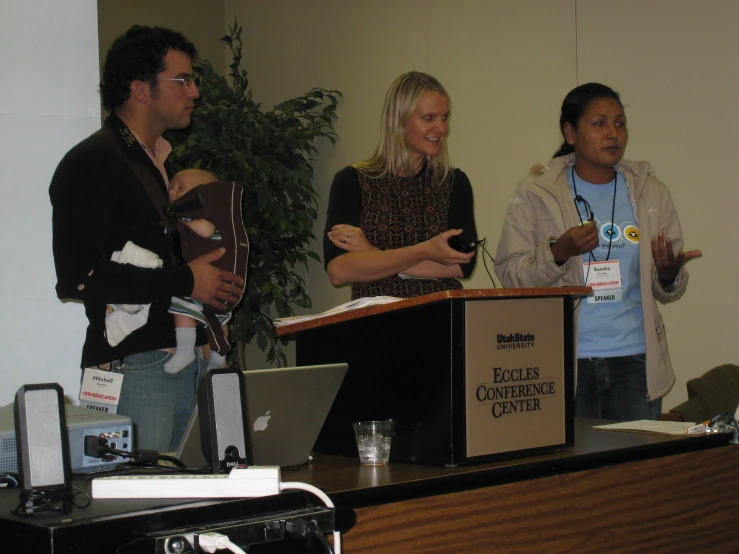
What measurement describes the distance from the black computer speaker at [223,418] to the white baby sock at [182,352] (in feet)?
2.58

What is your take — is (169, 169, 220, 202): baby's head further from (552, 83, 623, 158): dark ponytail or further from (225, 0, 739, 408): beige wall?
(225, 0, 739, 408): beige wall

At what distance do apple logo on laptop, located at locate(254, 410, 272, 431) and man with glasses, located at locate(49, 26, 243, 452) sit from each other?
0.45m

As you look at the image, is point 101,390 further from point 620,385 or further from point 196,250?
point 620,385

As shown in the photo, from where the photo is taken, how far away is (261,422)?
1.35 metres

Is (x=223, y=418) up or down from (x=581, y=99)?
down

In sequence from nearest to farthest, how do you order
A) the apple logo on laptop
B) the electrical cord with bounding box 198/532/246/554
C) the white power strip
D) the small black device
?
the electrical cord with bounding box 198/532/246/554
the white power strip
the apple logo on laptop
the small black device

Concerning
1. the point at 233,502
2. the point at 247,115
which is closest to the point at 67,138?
the point at 233,502

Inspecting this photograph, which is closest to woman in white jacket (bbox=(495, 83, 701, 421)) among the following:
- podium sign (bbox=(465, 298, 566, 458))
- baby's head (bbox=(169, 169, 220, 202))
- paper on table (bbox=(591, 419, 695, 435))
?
paper on table (bbox=(591, 419, 695, 435))

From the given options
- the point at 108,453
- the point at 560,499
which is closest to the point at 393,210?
the point at 560,499

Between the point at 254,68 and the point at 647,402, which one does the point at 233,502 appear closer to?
the point at 647,402

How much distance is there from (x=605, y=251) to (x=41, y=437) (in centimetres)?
191

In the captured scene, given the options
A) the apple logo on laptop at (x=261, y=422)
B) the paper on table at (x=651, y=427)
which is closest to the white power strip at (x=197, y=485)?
the apple logo on laptop at (x=261, y=422)

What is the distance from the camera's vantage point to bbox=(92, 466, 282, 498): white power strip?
100 centimetres

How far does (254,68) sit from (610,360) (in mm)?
4143
